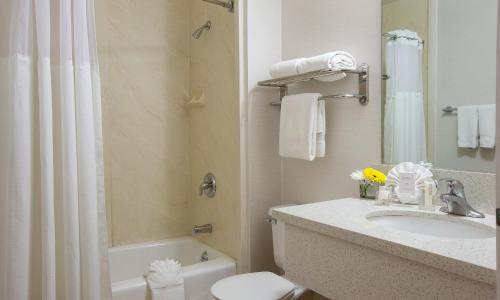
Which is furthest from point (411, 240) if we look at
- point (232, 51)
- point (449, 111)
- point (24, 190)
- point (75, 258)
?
point (232, 51)

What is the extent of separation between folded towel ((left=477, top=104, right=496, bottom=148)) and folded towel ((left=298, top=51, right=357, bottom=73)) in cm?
57

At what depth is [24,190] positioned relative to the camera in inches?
51.3

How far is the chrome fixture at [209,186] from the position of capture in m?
2.32

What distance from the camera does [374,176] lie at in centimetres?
153

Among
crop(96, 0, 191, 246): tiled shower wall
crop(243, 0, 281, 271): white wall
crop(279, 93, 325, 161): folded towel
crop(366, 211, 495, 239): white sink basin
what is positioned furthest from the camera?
crop(96, 0, 191, 246): tiled shower wall

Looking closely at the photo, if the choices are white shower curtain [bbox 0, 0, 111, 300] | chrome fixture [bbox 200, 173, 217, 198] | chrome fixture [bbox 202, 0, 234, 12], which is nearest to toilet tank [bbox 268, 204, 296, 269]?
chrome fixture [bbox 200, 173, 217, 198]

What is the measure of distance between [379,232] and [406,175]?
0.46 m

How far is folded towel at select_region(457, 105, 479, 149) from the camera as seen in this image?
4.33 feet

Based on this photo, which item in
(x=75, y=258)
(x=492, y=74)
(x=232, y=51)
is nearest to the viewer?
(x=492, y=74)

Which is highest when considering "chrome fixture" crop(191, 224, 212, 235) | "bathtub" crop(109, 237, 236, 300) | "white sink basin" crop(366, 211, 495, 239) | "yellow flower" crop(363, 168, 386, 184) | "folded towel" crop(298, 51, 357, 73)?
"folded towel" crop(298, 51, 357, 73)

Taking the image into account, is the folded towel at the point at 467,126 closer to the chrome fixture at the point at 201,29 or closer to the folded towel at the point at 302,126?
the folded towel at the point at 302,126

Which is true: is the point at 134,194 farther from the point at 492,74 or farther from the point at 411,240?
the point at 492,74

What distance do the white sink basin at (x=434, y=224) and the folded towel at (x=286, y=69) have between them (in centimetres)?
79

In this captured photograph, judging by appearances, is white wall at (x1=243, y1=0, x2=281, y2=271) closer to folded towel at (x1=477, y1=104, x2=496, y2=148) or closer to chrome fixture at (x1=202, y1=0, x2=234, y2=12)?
chrome fixture at (x1=202, y1=0, x2=234, y2=12)
